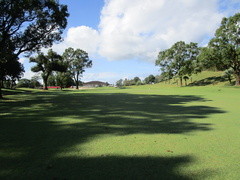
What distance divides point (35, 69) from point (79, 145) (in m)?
46.5

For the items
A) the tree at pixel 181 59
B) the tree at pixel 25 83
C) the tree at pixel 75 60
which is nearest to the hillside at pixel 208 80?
the tree at pixel 181 59

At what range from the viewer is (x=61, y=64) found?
Answer: 43844mm

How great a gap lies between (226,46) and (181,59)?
63.4 feet

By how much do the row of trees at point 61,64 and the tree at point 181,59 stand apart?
29134 millimetres

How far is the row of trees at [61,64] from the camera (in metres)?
42.6

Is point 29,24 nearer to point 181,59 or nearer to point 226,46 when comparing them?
point 226,46

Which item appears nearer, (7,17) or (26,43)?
(7,17)

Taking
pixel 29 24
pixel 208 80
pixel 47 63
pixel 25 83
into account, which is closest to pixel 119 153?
pixel 29 24

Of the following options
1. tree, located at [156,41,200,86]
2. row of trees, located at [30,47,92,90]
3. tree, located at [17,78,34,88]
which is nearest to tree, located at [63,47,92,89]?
row of trees, located at [30,47,92,90]

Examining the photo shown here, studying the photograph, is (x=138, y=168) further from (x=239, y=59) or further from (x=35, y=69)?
(x=35, y=69)

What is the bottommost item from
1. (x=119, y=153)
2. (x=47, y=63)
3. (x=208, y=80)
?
(x=119, y=153)

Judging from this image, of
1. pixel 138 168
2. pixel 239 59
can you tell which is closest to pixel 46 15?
pixel 138 168

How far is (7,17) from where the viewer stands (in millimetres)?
14836

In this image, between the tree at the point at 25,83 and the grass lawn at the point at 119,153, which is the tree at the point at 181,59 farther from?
the tree at the point at 25,83
